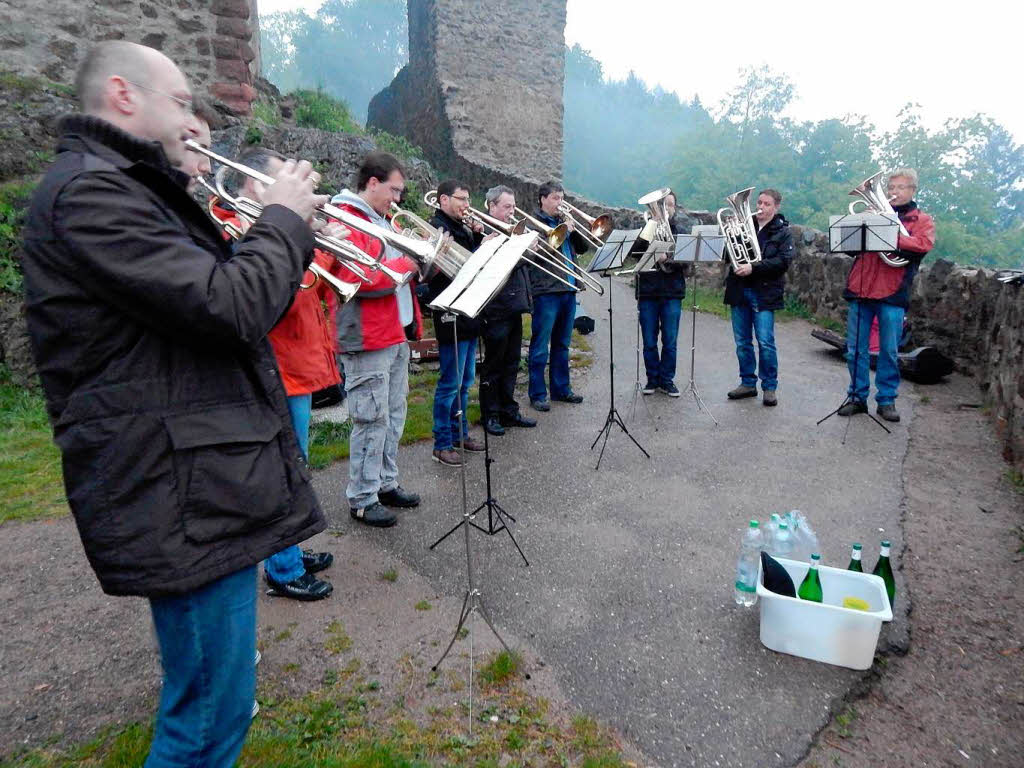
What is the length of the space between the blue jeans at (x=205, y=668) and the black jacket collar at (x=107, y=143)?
0.96 meters

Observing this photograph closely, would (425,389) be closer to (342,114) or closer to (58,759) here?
(58,759)

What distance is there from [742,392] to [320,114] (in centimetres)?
993

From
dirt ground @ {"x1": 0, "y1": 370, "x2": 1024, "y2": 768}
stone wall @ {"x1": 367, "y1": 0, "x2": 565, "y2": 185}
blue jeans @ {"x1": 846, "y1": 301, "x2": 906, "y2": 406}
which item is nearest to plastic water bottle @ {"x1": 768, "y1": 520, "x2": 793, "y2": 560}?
dirt ground @ {"x1": 0, "y1": 370, "x2": 1024, "y2": 768}

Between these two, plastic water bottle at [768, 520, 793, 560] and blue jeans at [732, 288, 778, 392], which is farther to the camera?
blue jeans at [732, 288, 778, 392]

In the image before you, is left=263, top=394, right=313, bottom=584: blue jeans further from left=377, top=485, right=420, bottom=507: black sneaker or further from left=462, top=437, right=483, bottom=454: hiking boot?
left=462, top=437, right=483, bottom=454: hiking boot

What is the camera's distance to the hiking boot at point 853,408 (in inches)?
232

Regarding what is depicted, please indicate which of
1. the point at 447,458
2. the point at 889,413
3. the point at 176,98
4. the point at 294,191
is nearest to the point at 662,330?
the point at 889,413

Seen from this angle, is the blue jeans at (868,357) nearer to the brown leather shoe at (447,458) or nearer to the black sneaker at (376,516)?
the brown leather shoe at (447,458)

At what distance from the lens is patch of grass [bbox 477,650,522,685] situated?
2588mm

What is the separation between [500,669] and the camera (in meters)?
2.61

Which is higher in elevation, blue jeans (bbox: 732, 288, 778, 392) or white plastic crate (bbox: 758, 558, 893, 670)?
blue jeans (bbox: 732, 288, 778, 392)

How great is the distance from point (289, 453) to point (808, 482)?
4077mm

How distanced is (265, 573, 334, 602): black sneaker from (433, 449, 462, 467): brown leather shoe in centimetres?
177

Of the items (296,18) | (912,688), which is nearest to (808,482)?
(912,688)
